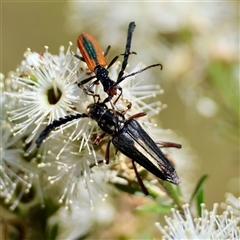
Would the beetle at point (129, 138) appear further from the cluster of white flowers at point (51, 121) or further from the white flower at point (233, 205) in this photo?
the white flower at point (233, 205)

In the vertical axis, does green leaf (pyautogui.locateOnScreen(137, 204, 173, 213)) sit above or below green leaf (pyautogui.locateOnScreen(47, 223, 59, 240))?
above

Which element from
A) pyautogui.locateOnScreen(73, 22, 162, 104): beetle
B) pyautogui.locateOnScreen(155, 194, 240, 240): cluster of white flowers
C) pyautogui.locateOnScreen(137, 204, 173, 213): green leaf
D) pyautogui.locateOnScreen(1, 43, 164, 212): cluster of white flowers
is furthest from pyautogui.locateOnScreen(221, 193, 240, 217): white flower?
pyautogui.locateOnScreen(73, 22, 162, 104): beetle

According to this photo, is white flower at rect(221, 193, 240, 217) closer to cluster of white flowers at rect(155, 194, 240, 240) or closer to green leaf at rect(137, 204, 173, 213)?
cluster of white flowers at rect(155, 194, 240, 240)

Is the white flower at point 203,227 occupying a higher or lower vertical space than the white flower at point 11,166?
lower

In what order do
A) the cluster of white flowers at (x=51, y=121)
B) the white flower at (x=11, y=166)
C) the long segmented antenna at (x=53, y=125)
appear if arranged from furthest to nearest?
the white flower at (x=11, y=166) → the cluster of white flowers at (x=51, y=121) → the long segmented antenna at (x=53, y=125)

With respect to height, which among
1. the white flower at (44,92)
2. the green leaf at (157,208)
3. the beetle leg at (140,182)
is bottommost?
the green leaf at (157,208)

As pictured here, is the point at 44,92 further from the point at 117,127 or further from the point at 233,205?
the point at 233,205

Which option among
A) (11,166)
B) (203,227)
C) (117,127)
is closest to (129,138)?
(117,127)

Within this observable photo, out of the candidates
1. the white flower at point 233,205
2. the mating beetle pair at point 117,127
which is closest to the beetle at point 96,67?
the mating beetle pair at point 117,127
